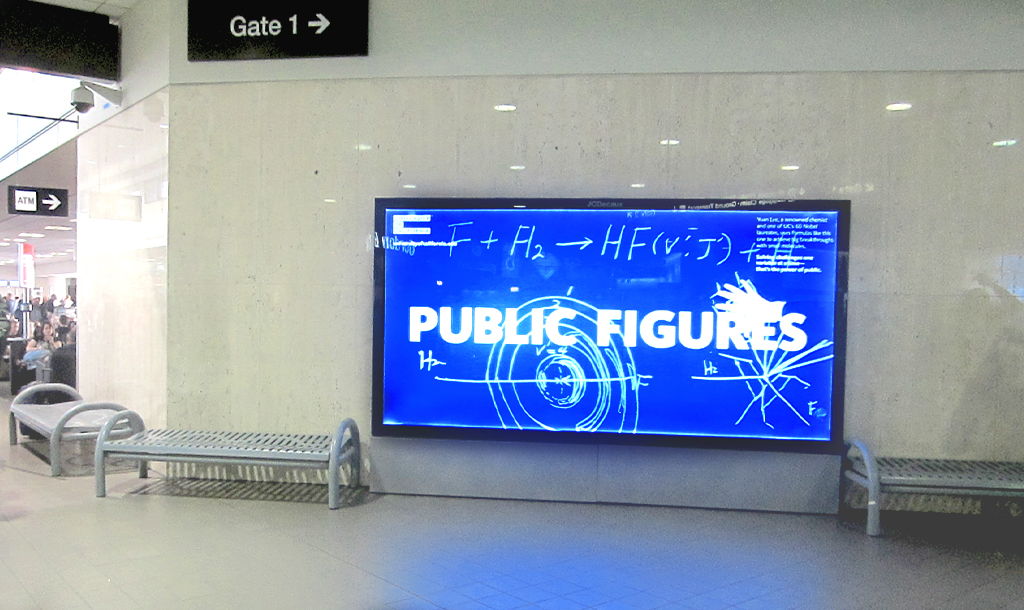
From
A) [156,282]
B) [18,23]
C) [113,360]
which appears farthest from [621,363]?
[18,23]

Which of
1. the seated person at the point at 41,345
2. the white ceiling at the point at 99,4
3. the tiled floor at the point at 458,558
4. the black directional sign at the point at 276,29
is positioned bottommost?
the tiled floor at the point at 458,558

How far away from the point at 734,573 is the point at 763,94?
347cm

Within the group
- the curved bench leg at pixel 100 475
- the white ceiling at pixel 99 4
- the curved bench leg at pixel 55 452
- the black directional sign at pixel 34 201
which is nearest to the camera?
the curved bench leg at pixel 100 475

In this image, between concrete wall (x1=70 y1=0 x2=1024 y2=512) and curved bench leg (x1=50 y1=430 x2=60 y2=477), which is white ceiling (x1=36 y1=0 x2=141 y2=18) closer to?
concrete wall (x1=70 y1=0 x2=1024 y2=512)

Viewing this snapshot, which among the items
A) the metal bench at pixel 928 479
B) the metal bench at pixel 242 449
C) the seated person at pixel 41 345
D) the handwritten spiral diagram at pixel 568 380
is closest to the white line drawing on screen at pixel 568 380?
the handwritten spiral diagram at pixel 568 380

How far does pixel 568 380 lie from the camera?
569 centimetres

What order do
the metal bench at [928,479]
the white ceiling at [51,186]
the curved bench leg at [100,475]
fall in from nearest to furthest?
the metal bench at [928,479] < the curved bench leg at [100,475] < the white ceiling at [51,186]

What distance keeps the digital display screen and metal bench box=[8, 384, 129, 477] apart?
8.93 feet

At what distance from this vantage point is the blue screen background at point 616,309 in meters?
5.48

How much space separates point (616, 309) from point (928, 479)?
2.36 meters

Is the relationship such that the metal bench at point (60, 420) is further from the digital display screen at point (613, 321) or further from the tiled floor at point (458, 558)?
the digital display screen at point (613, 321)

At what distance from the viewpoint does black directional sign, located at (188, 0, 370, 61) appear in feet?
20.0

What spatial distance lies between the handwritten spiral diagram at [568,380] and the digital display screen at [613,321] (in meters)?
0.01

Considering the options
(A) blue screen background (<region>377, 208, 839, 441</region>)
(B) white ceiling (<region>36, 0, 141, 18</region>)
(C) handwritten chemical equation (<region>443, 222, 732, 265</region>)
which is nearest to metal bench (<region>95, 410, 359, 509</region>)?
(A) blue screen background (<region>377, 208, 839, 441</region>)
